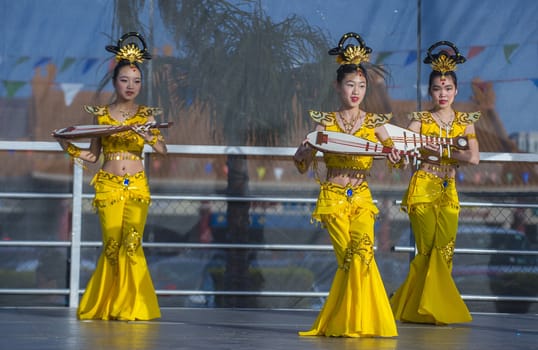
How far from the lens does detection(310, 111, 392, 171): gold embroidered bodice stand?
21.3 ft

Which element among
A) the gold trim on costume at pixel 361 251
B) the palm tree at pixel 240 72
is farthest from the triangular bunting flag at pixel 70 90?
the gold trim on costume at pixel 361 251

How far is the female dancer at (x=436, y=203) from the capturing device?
743cm

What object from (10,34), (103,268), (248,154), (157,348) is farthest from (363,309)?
(10,34)

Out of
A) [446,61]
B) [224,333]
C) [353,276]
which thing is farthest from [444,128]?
[224,333]

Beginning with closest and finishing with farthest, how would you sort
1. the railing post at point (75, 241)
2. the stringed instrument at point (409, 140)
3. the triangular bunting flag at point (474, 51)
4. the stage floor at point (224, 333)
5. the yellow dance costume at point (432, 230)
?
the stage floor at point (224, 333) < the stringed instrument at point (409, 140) < the yellow dance costume at point (432, 230) < the railing post at point (75, 241) < the triangular bunting flag at point (474, 51)

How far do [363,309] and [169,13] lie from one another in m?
3.48

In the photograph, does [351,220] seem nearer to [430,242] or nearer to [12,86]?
[430,242]

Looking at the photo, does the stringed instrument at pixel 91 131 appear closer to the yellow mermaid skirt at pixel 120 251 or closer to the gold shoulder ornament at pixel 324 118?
the yellow mermaid skirt at pixel 120 251

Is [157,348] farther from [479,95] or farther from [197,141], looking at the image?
[479,95]

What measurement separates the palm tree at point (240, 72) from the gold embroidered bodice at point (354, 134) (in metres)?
2.11

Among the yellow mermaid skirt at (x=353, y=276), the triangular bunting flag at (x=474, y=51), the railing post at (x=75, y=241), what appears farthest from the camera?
the triangular bunting flag at (x=474, y=51)

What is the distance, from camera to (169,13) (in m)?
8.63

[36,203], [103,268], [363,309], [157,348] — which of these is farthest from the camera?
[36,203]

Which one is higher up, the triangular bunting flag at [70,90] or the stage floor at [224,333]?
the triangular bunting flag at [70,90]
